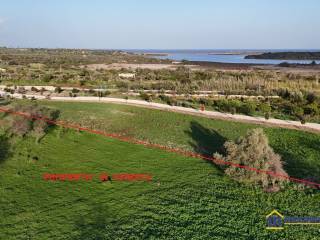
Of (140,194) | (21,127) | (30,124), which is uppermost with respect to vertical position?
(30,124)

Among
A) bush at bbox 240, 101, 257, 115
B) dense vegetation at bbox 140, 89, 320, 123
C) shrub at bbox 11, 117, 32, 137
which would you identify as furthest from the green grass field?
bush at bbox 240, 101, 257, 115

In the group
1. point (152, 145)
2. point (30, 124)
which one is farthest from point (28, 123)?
point (152, 145)

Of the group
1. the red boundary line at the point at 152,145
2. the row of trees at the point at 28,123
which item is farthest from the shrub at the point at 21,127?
the red boundary line at the point at 152,145

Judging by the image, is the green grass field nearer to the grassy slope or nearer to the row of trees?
the grassy slope

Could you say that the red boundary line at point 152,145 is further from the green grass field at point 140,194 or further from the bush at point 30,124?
the green grass field at point 140,194

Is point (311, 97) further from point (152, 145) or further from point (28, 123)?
point (28, 123)
